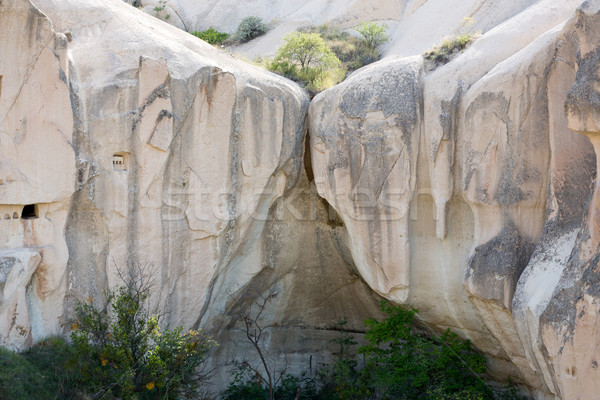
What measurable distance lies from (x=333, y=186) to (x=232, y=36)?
8.57 m

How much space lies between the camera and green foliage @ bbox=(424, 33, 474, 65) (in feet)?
40.5

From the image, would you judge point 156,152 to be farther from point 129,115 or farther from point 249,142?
point 249,142

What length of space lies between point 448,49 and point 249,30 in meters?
8.24

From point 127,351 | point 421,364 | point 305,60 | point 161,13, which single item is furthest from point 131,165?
point 161,13

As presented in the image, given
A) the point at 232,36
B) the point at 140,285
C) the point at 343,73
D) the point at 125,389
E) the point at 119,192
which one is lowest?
the point at 125,389

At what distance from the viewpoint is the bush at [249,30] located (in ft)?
63.4

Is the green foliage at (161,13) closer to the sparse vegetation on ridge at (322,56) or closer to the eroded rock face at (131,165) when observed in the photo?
the sparse vegetation on ridge at (322,56)

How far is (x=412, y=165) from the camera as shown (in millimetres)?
11859

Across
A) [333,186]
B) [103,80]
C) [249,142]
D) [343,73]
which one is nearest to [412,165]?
[333,186]

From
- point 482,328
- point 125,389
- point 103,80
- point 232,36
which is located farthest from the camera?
point 232,36

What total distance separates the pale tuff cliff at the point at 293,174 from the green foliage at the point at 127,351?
0.66 meters

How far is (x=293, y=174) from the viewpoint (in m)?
13.1

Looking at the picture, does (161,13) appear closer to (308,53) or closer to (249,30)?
(249,30)

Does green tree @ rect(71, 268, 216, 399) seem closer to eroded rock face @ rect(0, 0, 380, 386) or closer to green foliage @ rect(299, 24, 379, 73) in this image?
eroded rock face @ rect(0, 0, 380, 386)
